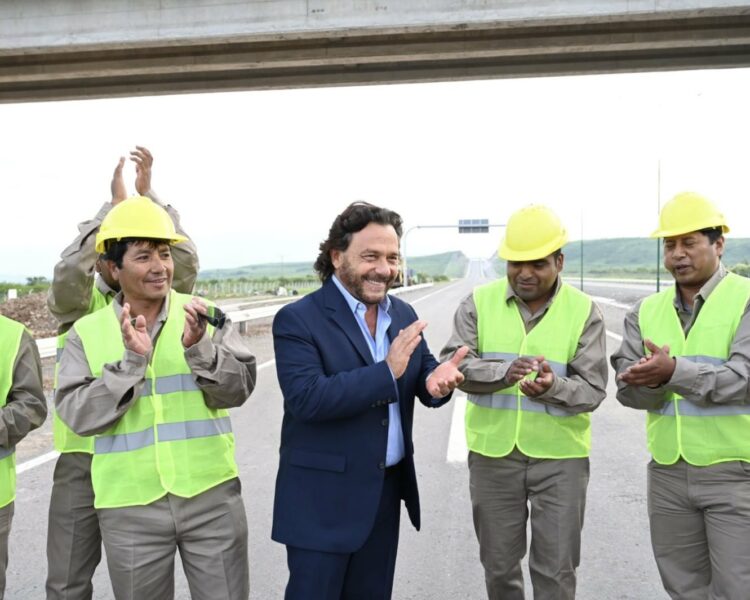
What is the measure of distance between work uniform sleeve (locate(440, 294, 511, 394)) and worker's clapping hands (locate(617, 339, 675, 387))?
60cm

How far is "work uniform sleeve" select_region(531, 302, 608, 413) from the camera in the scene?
11.7ft

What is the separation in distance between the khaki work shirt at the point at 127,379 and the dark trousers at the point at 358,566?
0.76 metres

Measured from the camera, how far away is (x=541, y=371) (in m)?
3.45

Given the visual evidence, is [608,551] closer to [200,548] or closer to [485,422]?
[485,422]

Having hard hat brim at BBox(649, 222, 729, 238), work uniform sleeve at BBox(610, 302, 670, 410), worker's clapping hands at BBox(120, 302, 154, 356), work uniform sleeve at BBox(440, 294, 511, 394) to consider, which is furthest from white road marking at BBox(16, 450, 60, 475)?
hard hat brim at BBox(649, 222, 729, 238)

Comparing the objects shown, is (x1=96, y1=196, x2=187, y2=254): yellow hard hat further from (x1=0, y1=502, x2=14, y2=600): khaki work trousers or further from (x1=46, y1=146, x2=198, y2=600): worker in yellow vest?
(x1=0, y1=502, x2=14, y2=600): khaki work trousers

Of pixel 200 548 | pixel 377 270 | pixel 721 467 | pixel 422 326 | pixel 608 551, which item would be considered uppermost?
pixel 377 270

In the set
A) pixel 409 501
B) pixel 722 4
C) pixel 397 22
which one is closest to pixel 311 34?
pixel 397 22

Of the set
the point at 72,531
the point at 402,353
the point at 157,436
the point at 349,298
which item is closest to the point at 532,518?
the point at 402,353

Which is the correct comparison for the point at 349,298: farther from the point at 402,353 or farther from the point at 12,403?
the point at 12,403

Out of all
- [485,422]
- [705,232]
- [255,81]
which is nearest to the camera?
[705,232]

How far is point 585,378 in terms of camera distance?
3.70 meters

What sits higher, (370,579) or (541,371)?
(541,371)

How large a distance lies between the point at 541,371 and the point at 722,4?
482 cm
